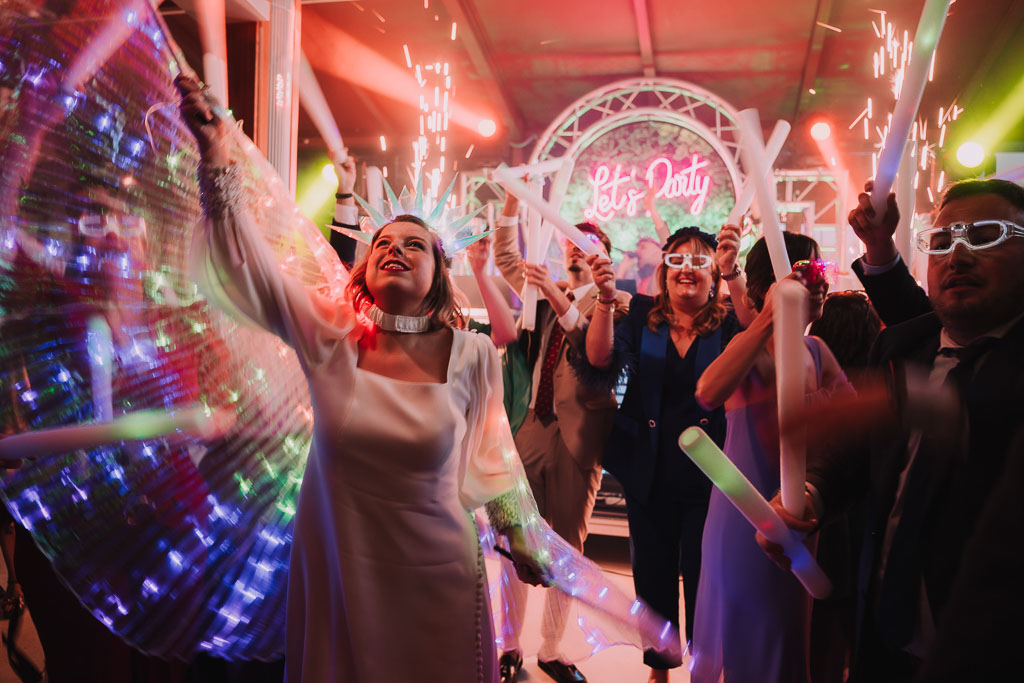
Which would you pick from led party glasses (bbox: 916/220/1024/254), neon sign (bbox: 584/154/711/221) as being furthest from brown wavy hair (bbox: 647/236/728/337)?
neon sign (bbox: 584/154/711/221)

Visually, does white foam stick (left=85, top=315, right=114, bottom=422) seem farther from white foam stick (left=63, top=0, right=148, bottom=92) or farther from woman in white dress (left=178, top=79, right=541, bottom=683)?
white foam stick (left=63, top=0, right=148, bottom=92)

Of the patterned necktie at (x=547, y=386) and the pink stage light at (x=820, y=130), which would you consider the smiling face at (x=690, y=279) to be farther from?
the pink stage light at (x=820, y=130)

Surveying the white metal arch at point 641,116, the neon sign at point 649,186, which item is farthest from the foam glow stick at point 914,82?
the neon sign at point 649,186

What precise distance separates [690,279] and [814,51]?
194 inches

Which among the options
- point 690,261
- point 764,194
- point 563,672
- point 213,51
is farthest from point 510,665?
point 213,51

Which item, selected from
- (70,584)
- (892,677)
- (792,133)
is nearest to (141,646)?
(70,584)

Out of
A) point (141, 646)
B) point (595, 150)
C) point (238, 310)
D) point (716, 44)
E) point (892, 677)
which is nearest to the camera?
point (892, 677)

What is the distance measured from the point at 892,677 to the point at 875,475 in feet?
1.21

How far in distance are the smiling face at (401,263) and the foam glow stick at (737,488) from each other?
0.74 metres

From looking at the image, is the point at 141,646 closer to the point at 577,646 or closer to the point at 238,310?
the point at 238,310

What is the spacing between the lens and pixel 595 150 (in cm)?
716

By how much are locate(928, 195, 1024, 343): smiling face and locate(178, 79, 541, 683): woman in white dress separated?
3.40 feet

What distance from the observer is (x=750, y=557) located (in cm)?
192

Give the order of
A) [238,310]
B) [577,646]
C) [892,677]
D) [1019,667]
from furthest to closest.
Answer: [577,646], [238,310], [892,677], [1019,667]
